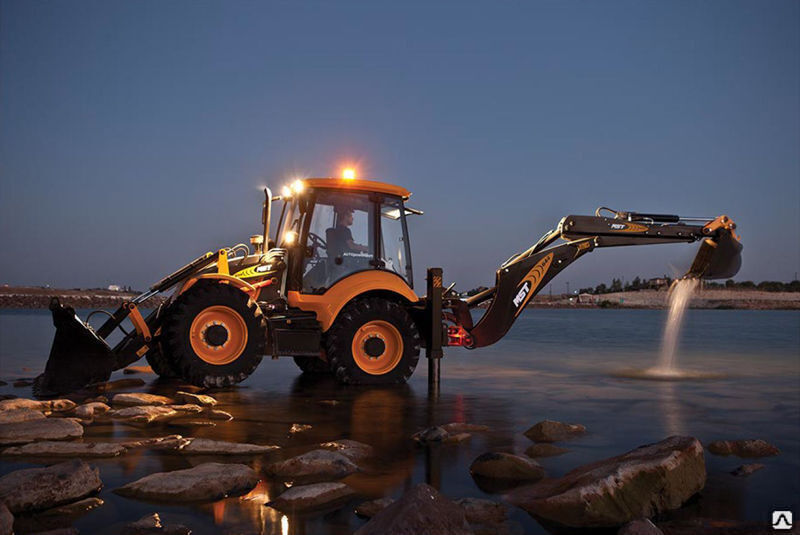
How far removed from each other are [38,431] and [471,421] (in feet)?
14.1

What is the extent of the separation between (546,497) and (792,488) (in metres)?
2.03

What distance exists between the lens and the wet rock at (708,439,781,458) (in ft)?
19.7

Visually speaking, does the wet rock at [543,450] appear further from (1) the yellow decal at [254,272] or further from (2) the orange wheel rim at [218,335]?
(1) the yellow decal at [254,272]

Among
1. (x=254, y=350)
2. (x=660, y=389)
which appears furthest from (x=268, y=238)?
(x=660, y=389)

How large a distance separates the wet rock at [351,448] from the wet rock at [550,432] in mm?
1687

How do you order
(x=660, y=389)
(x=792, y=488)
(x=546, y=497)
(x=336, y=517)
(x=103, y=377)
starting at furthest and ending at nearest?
(x=660, y=389) < (x=103, y=377) < (x=792, y=488) < (x=546, y=497) < (x=336, y=517)

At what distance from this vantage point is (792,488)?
5023 mm

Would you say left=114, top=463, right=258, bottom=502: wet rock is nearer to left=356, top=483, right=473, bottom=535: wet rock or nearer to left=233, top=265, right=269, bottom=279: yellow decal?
left=356, top=483, right=473, bottom=535: wet rock

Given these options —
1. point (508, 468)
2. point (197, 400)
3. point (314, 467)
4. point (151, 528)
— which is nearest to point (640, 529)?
point (508, 468)

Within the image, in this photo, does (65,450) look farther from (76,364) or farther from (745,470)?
(745,470)

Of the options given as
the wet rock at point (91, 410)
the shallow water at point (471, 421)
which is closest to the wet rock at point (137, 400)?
the wet rock at point (91, 410)

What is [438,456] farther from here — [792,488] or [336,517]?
Answer: [792,488]

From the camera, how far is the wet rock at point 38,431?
5.96 meters

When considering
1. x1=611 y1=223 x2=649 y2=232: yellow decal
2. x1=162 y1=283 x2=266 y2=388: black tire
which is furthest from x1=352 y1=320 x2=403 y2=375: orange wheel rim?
x1=611 y1=223 x2=649 y2=232: yellow decal
